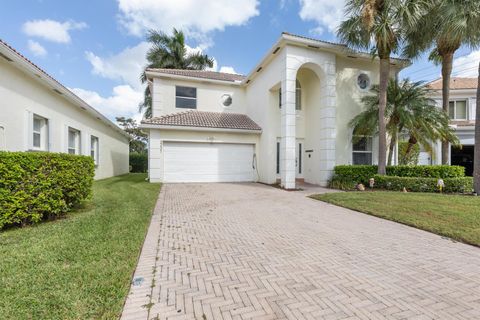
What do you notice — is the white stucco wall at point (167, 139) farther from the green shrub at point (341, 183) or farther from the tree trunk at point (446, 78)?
the tree trunk at point (446, 78)

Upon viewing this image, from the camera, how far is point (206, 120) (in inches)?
560

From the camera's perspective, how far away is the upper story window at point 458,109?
60.1 feet

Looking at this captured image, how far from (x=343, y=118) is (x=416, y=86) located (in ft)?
11.6

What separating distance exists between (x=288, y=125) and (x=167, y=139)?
6.63m

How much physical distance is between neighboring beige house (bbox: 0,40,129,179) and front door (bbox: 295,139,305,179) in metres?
11.6

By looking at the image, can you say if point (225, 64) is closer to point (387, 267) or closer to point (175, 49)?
point (175, 49)

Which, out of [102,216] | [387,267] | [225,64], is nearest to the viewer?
[387,267]

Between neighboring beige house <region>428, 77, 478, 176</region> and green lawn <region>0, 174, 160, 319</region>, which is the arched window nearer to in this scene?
neighboring beige house <region>428, 77, 478, 176</region>

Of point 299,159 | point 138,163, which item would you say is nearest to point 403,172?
point 299,159

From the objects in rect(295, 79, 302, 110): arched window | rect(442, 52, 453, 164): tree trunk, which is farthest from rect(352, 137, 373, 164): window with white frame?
rect(295, 79, 302, 110): arched window

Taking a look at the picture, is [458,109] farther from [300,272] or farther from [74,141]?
[74,141]

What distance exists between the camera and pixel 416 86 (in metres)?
11.6

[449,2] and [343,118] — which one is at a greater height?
[449,2]

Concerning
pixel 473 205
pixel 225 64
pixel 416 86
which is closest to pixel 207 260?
pixel 473 205
